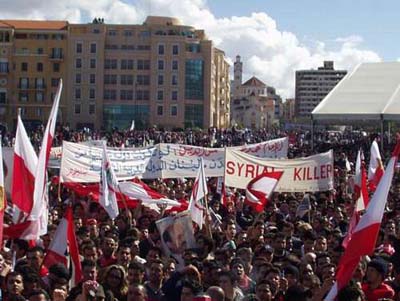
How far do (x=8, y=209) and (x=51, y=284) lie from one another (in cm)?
461

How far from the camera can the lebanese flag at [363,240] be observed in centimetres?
670

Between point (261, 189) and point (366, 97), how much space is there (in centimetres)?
1334

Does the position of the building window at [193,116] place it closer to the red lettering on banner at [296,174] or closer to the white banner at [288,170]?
the white banner at [288,170]

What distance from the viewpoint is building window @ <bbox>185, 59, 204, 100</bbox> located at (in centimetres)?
9319

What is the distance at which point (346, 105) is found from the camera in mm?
26156

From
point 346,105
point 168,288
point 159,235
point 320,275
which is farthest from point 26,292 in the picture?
point 346,105

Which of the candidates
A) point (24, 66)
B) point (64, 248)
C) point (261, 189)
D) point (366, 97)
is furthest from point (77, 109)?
point (64, 248)

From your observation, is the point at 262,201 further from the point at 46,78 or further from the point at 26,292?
the point at 46,78

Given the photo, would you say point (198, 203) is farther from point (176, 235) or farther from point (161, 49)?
point (161, 49)

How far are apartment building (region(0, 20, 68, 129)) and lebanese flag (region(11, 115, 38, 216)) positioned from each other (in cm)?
8413

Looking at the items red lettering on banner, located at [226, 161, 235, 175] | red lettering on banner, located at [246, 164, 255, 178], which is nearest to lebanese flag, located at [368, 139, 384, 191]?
red lettering on banner, located at [246, 164, 255, 178]

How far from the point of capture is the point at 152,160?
18219 millimetres

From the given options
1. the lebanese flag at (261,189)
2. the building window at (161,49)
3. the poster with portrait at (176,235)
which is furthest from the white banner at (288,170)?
the building window at (161,49)

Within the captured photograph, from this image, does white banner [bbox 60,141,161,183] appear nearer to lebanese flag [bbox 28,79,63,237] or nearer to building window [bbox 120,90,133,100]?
lebanese flag [bbox 28,79,63,237]
